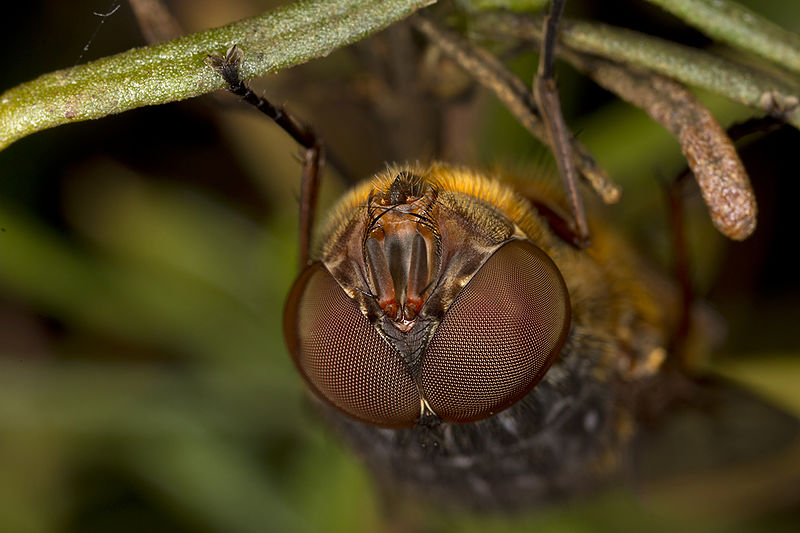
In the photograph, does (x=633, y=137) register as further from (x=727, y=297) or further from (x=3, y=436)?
(x=3, y=436)

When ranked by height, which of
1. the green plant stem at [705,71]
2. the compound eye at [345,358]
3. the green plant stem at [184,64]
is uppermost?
the green plant stem at [705,71]

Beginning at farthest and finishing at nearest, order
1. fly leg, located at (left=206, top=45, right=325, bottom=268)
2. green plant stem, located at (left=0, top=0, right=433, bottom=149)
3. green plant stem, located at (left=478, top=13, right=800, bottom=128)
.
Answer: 1. green plant stem, located at (left=478, top=13, right=800, bottom=128)
2. fly leg, located at (left=206, top=45, right=325, bottom=268)
3. green plant stem, located at (left=0, top=0, right=433, bottom=149)

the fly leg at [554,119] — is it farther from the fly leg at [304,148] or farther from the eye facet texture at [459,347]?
the fly leg at [304,148]

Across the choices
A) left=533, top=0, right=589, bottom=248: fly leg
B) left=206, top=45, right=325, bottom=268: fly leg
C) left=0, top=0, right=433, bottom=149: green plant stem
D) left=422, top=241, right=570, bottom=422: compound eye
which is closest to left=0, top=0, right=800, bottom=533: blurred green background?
left=206, top=45, right=325, bottom=268: fly leg

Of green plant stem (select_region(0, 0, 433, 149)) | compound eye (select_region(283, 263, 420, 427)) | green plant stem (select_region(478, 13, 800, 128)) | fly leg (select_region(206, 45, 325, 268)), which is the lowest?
compound eye (select_region(283, 263, 420, 427))

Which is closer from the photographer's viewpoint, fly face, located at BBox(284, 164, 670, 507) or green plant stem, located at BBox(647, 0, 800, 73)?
fly face, located at BBox(284, 164, 670, 507)

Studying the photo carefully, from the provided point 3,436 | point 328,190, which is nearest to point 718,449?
point 328,190

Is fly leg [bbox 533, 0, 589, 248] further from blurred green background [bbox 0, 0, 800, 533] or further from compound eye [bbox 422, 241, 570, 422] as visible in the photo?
blurred green background [bbox 0, 0, 800, 533]

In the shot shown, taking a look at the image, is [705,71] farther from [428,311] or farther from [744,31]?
[428,311]

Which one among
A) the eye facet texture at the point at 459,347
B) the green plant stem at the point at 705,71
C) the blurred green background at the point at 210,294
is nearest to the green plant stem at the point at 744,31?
the green plant stem at the point at 705,71
